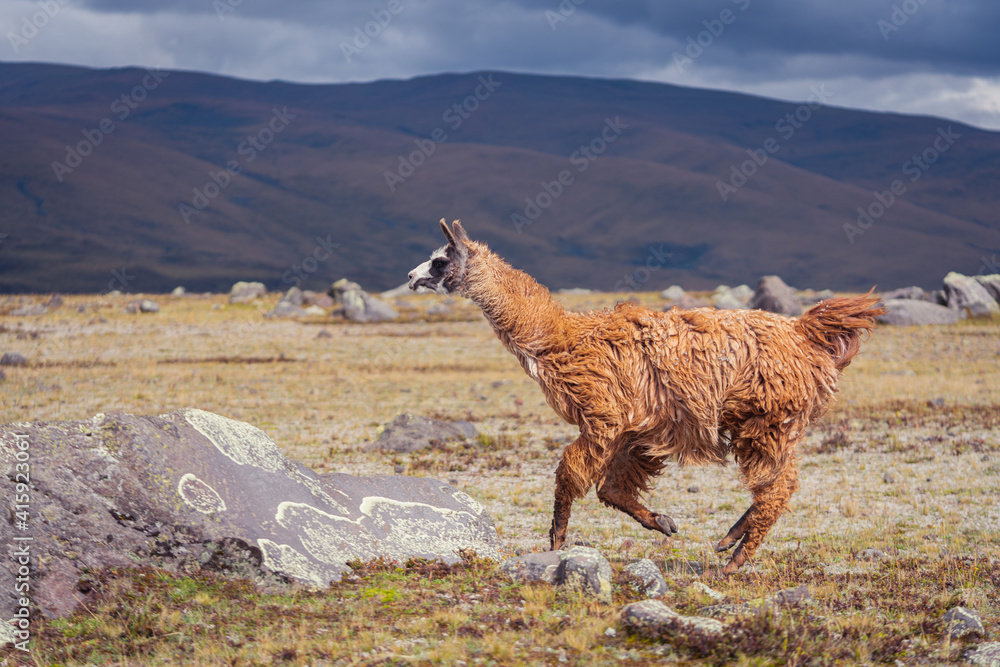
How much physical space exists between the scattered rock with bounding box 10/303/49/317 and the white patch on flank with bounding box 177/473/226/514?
41450 millimetres

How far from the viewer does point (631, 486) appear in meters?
8.53

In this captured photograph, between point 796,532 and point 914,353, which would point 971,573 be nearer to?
point 796,532

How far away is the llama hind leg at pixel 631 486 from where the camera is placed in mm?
8391

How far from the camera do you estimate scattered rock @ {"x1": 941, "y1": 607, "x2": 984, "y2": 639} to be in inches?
243

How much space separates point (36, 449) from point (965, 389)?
793 inches

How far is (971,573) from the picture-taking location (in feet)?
25.8

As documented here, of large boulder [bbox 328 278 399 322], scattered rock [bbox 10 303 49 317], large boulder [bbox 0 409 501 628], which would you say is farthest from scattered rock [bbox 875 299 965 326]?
scattered rock [bbox 10 303 49 317]

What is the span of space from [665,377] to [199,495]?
416 cm

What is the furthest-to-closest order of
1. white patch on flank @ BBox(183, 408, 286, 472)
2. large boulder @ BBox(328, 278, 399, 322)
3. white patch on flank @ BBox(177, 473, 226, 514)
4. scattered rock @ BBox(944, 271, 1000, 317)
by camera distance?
large boulder @ BBox(328, 278, 399, 322) < scattered rock @ BBox(944, 271, 1000, 317) < white patch on flank @ BBox(183, 408, 286, 472) < white patch on flank @ BBox(177, 473, 226, 514)

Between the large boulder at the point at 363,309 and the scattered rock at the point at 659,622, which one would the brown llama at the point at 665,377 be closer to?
the scattered rock at the point at 659,622

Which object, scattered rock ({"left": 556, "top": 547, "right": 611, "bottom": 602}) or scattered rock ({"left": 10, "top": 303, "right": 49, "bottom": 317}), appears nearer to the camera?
scattered rock ({"left": 556, "top": 547, "right": 611, "bottom": 602})
